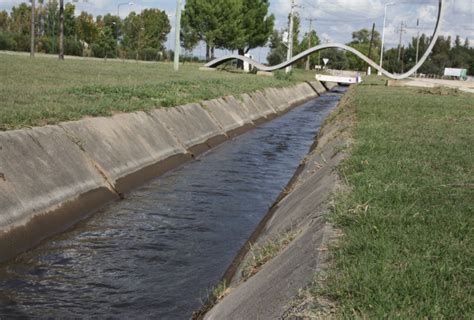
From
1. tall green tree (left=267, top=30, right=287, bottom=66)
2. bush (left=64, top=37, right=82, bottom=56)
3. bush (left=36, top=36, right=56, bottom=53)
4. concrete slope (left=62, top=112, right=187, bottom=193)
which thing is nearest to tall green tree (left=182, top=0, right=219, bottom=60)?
bush (left=64, top=37, right=82, bottom=56)

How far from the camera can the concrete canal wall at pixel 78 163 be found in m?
9.12

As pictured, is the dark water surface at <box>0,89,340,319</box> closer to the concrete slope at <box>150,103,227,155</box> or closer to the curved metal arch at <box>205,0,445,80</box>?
the concrete slope at <box>150,103,227,155</box>

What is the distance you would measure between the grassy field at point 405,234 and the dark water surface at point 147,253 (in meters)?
2.15

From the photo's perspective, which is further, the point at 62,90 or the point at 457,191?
the point at 62,90

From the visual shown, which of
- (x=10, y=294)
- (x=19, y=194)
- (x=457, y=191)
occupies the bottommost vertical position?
(x=10, y=294)

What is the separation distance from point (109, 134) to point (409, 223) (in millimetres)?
8768

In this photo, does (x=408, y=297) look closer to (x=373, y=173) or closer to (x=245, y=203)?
(x=373, y=173)

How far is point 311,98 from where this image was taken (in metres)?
57.0

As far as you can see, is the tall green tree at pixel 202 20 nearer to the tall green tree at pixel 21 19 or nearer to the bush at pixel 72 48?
the bush at pixel 72 48

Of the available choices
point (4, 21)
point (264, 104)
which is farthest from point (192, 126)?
point (4, 21)

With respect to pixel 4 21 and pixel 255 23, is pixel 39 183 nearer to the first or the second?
pixel 255 23

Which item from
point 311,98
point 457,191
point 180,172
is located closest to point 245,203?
point 180,172

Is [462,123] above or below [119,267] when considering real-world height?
above

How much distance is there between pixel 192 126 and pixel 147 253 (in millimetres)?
11417
